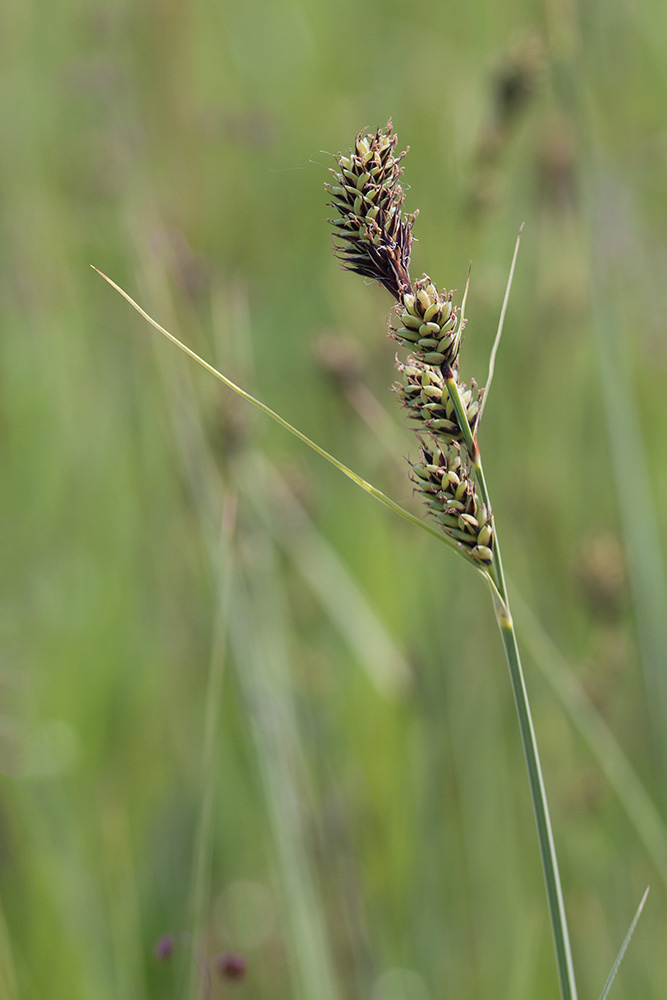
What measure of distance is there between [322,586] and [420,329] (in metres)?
1.16

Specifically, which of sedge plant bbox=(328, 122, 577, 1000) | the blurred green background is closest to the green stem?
sedge plant bbox=(328, 122, 577, 1000)

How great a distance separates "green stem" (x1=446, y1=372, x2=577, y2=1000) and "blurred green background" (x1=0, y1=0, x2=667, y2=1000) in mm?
392

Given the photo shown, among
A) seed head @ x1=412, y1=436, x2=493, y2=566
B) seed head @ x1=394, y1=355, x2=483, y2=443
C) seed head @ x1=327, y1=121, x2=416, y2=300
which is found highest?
seed head @ x1=327, y1=121, x2=416, y2=300

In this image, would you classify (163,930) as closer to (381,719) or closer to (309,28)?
(381,719)

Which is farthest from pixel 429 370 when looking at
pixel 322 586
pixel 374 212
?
pixel 322 586

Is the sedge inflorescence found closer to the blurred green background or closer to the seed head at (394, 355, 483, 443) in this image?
the seed head at (394, 355, 483, 443)

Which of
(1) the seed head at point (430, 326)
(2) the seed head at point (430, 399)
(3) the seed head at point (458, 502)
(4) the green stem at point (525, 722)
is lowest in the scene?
(4) the green stem at point (525, 722)

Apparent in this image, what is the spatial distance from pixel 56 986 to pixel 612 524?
1.65m

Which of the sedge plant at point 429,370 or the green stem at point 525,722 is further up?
the sedge plant at point 429,370

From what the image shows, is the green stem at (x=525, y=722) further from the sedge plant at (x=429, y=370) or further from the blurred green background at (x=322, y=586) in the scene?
the blurred green background at (x=322, y=586)

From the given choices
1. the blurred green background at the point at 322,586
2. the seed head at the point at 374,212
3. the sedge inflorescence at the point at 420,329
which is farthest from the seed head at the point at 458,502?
the blurred green background at the point at 322,586

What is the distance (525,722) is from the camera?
0.59 metres

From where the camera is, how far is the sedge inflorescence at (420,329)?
1.84 feet

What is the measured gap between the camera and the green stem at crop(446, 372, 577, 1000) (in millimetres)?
570
